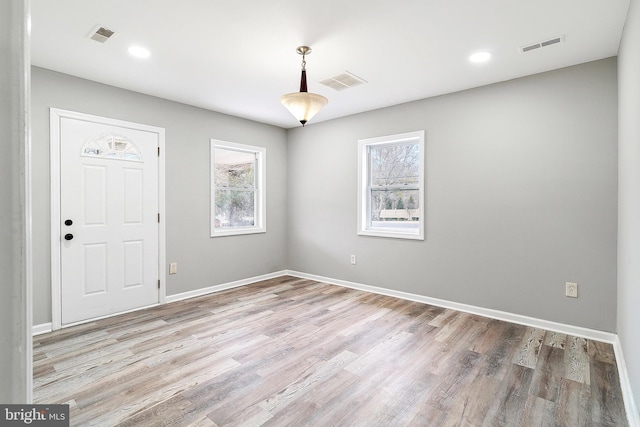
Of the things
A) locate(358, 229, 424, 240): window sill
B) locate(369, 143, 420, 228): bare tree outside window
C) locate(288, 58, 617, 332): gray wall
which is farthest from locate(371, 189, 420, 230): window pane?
locate(288, 58, 617, 332): gray wall

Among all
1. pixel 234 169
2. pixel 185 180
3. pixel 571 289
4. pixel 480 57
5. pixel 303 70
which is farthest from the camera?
pixel 234 169

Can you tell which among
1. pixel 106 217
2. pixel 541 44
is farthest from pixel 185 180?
pixel 541 44

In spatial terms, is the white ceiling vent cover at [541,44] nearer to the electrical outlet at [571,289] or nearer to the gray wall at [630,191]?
the gray wall at [630,191]

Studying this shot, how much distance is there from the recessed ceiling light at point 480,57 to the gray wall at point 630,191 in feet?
3.02

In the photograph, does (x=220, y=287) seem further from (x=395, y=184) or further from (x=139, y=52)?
(x=139, y=52)

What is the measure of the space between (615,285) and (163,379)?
388 cm

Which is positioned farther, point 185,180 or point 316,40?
point 185,180

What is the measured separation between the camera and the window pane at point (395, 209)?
4.43m

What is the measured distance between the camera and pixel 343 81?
358cm

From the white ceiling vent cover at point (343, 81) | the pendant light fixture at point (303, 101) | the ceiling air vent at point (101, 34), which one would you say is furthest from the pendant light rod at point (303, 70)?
the ceiling air vent at point (101, 34)

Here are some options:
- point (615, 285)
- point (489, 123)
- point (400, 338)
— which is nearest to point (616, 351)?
point (615, 285)

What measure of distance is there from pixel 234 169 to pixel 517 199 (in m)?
3.78

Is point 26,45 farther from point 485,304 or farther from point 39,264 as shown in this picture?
point 485,304

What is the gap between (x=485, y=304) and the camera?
147 inches
